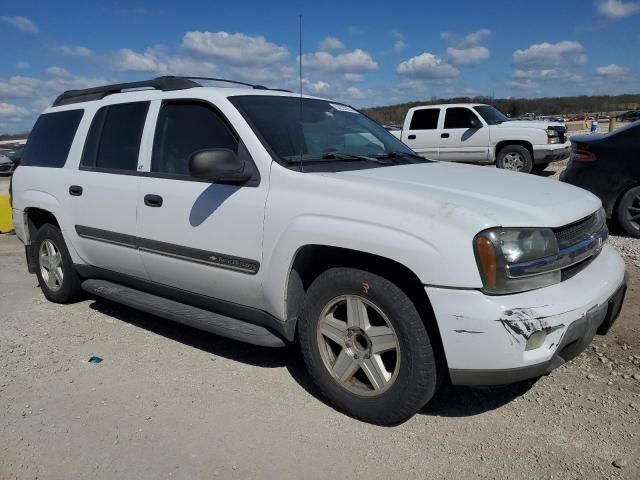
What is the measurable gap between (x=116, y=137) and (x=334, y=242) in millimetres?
2316

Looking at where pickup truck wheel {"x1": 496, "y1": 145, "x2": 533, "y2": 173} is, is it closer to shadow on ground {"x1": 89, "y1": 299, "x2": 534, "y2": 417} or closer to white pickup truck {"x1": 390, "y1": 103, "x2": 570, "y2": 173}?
white pickup truck {"x1": 390, "y1": 103, "x2": 570, "y2": 173}

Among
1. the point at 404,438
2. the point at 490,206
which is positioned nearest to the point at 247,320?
the point at 404,438

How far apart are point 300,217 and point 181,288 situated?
4.15 ft

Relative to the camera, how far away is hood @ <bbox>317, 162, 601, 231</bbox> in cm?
268

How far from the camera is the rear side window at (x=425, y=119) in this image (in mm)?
14008

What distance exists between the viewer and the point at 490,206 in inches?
108

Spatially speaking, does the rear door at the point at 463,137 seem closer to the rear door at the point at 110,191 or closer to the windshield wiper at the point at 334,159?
the windshield wiper at the point at 334,159

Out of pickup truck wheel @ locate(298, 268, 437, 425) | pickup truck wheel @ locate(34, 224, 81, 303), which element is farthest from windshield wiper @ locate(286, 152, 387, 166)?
pickup truck wheel @ locate(34, 224, 81, 303)

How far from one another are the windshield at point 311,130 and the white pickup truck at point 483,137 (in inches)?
331

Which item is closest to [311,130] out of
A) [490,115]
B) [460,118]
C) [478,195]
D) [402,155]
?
[402,155]

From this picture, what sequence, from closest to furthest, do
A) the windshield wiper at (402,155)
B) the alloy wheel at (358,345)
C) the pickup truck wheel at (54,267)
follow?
the alloy wheel at (358,345)
the windshield wiper at (402,155)
the pickup truck wheel at (54,267)

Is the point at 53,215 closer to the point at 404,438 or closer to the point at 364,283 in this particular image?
the point at 364,283

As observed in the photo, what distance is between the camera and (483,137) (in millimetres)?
13242

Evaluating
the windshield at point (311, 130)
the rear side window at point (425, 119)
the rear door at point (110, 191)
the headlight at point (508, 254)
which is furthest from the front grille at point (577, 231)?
the rear side window at point (425, 119)
